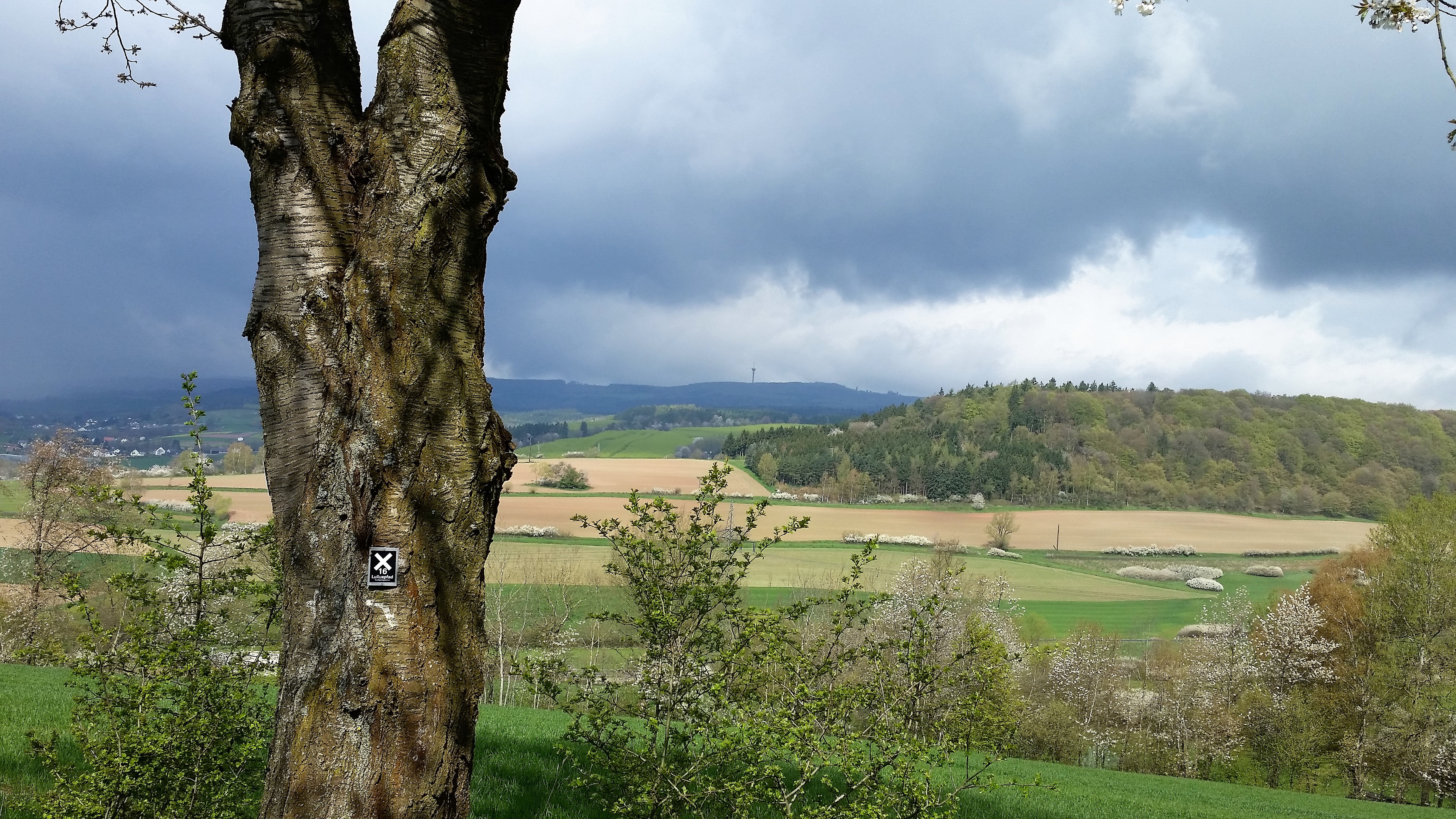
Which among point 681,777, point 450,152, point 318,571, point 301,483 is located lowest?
point 681,777

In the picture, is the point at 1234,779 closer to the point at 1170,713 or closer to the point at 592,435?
the point at 1170,713

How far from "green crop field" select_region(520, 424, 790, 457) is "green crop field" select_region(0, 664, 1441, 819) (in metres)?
120

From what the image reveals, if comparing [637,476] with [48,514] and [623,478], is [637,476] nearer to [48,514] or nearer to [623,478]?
[623,478]

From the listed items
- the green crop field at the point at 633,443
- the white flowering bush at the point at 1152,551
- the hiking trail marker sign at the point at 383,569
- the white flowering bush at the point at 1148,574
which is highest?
the hiking trail marker sign at the point at 383,569

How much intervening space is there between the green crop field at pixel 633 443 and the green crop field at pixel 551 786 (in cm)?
12014

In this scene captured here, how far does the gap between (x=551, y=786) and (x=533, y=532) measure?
5693cm

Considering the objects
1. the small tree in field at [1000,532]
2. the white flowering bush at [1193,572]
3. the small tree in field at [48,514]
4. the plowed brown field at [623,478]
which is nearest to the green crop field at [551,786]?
the small tree in field at [48,514]

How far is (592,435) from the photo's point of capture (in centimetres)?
19612

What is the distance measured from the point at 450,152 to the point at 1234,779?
136 ft

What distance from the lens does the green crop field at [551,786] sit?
5207 millimetres

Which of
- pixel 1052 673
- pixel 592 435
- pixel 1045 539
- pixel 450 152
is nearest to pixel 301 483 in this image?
pixel 450 152

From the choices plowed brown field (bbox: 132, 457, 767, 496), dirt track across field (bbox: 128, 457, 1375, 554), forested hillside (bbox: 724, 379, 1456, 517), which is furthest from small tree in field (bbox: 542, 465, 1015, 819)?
forested hillside (bbox: 724, 379, 1456, 517)

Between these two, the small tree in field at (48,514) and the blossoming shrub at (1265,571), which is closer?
the small tree in field at (48,514)

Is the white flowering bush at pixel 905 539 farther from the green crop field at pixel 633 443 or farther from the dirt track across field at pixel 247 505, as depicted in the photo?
the green crop field at pixel 633 443
